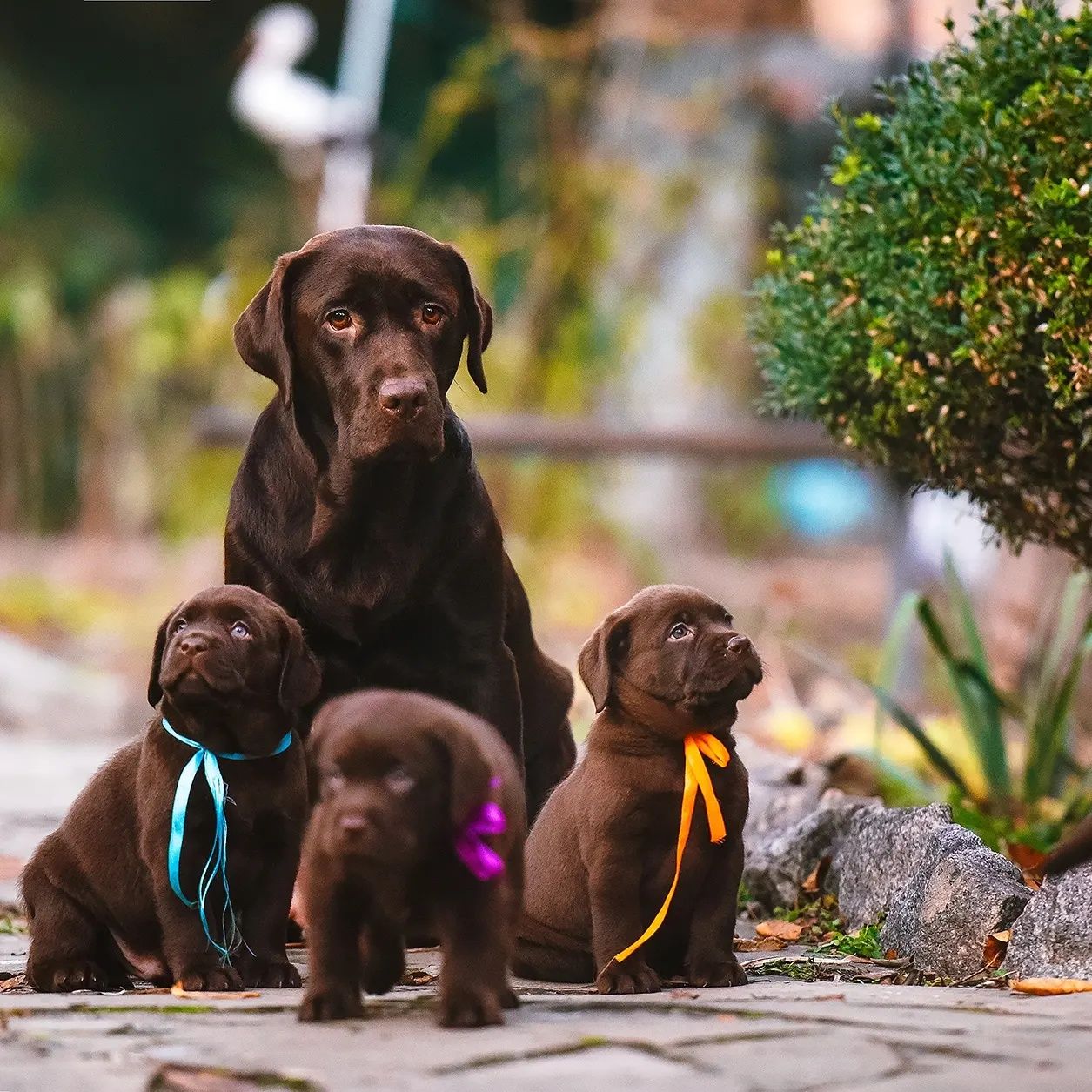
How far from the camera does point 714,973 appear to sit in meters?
3.76

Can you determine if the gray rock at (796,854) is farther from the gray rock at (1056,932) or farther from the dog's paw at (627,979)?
the dog's paw at (627,979)

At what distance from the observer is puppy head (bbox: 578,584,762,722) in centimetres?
378

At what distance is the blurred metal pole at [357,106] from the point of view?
1461 centimetres

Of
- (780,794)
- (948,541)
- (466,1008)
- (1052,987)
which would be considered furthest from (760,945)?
(948,541)

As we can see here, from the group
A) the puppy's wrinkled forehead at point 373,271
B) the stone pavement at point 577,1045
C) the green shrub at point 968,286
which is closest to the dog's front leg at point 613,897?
the stone pavement at point 577,1045

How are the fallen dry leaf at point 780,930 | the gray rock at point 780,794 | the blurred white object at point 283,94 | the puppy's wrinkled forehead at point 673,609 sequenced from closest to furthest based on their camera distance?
1. the puppy's wrinkled forehead at point 673,609
2. the fallen dry leaf at point 780,930
3. the gray rock at point 780,794
4. the blurred white object at point 283,94

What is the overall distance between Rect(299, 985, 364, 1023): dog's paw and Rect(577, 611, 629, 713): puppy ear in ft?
3.13

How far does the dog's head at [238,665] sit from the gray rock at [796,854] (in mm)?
1835

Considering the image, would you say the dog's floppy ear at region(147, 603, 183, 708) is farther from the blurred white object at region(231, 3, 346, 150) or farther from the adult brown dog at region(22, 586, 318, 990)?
the blurred white object at region(231, 3, 346, 150)

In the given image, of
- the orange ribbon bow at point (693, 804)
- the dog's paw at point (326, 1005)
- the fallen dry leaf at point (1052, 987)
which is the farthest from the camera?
the orange ribbon bow at point (693, 804)

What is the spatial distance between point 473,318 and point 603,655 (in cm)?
104

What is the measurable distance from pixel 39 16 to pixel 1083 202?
1428cm

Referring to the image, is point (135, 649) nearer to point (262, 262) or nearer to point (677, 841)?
point (262, 262)

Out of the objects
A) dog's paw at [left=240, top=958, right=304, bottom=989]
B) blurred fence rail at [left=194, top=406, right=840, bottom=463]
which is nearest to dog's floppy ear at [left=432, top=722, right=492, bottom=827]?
dog's paw at [left=240, top=958, right=304, bottom=989]
